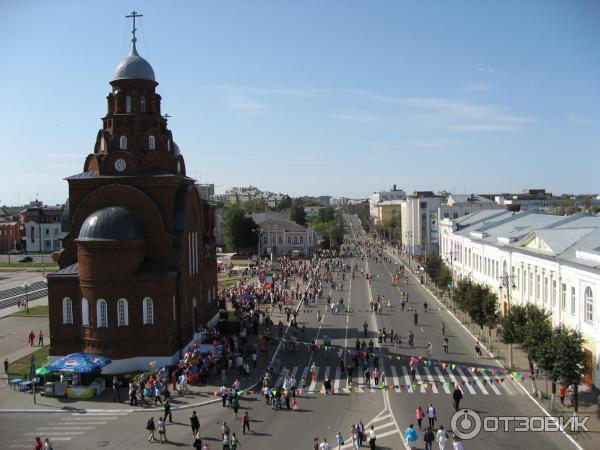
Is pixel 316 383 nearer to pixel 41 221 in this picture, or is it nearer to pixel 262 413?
pixel 262 413

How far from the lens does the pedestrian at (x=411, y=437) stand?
21.8 m

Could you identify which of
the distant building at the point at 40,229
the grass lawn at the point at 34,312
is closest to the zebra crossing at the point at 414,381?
the grass lawn at the point at 34,312

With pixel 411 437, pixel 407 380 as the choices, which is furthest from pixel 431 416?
pixel 407 380

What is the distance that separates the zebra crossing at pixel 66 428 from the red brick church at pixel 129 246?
6258 mm

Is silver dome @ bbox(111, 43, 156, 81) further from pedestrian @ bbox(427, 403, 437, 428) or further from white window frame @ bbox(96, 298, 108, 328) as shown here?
pedestrian @ bbox(427, 403, 437, 428)

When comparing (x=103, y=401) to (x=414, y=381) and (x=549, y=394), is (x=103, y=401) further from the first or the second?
(x=549, y=394)

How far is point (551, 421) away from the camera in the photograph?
24828 mm

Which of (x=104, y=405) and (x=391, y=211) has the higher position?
(x=391, y=211)

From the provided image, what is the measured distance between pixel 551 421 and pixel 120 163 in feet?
92.7

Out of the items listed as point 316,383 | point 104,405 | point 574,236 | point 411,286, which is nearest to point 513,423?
point 316,383

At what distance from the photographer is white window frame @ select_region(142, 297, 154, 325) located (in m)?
33.7

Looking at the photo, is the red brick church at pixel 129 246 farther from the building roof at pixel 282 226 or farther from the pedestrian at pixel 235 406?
the building roof at pixel 282 226

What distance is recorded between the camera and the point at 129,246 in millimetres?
33406
